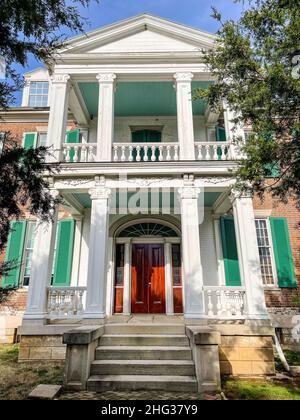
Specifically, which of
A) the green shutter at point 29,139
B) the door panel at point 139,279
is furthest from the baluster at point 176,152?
the green shutter at point 29,139

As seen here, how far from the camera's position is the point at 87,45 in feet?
28.3

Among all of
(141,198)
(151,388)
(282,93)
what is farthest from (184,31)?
(151,388)

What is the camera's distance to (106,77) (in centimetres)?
826

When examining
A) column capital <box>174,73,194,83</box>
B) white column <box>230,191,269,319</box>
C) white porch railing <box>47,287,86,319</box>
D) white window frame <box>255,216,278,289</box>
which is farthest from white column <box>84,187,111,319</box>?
white window frame <box>255,216,278,289</box>

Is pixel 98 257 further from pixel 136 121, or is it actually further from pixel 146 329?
pixel 136 121

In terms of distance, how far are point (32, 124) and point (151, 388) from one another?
10.3 meters

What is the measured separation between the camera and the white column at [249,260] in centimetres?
654

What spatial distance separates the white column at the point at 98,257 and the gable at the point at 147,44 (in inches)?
192

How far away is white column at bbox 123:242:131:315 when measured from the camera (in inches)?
353

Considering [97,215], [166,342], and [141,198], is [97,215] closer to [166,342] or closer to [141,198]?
[141,198]

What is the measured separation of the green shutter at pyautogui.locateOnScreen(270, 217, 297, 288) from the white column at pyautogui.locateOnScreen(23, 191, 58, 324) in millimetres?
7169

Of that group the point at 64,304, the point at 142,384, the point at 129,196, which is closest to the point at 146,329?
the point at 142,384

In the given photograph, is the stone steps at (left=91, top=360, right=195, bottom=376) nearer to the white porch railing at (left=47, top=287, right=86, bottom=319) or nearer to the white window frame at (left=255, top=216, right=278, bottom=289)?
the white porch railing at (left=47, top=287, right=86, bottom=319)

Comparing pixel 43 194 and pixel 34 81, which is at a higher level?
pixel 34 81
